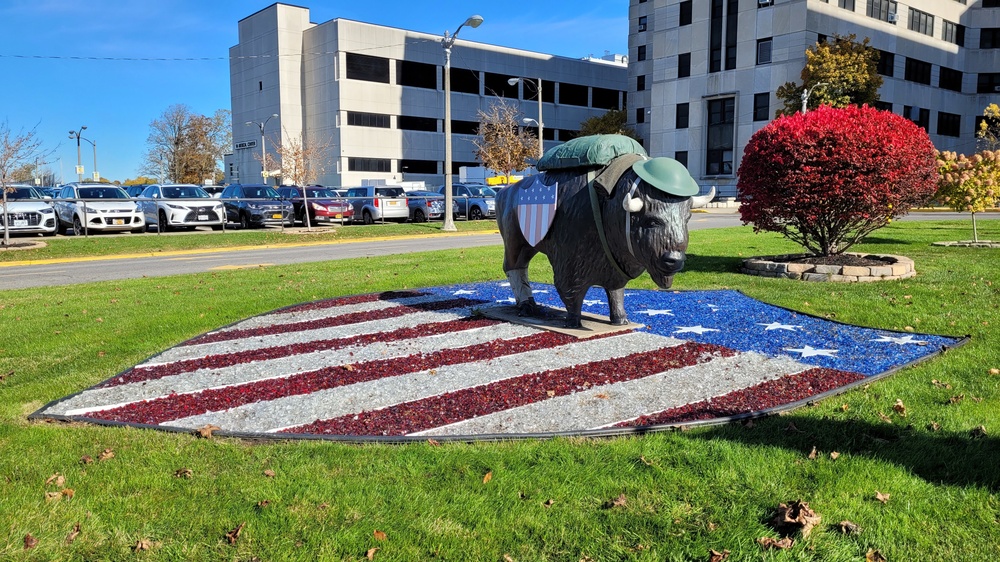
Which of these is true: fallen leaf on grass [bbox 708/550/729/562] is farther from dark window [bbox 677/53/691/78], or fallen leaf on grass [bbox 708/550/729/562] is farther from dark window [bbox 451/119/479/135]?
dark window [bbox 451/119/479/135]

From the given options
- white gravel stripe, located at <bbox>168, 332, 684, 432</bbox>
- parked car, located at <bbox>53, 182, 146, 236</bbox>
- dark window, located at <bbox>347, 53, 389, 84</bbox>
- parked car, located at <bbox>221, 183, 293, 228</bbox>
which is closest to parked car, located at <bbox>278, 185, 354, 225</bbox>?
parked car, located at <bbox>221, 183, 293, 228</bbox>

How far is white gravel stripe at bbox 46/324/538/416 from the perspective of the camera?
17.2 ft

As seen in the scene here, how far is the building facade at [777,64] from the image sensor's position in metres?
47.7

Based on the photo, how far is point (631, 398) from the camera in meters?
5.15

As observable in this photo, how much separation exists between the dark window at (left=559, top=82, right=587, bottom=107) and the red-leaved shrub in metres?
60.9

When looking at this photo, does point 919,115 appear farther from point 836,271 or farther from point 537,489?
point 537,489

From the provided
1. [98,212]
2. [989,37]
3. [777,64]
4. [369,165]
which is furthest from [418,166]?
[989,37]

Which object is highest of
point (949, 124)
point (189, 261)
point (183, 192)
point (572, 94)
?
point (572, 94)

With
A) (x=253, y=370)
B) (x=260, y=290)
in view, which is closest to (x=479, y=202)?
(x=260, y=290)

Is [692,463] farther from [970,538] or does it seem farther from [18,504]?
[18,504]

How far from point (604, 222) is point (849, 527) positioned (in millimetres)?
3537

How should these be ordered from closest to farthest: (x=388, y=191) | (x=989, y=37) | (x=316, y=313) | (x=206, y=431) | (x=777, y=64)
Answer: (x=206, y=431), (x=316, y=313), (x=388, y=191), (x=777, y=64), (x=989, y=37)

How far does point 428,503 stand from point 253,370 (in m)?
3.18

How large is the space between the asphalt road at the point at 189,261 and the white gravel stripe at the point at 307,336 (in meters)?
7.08
